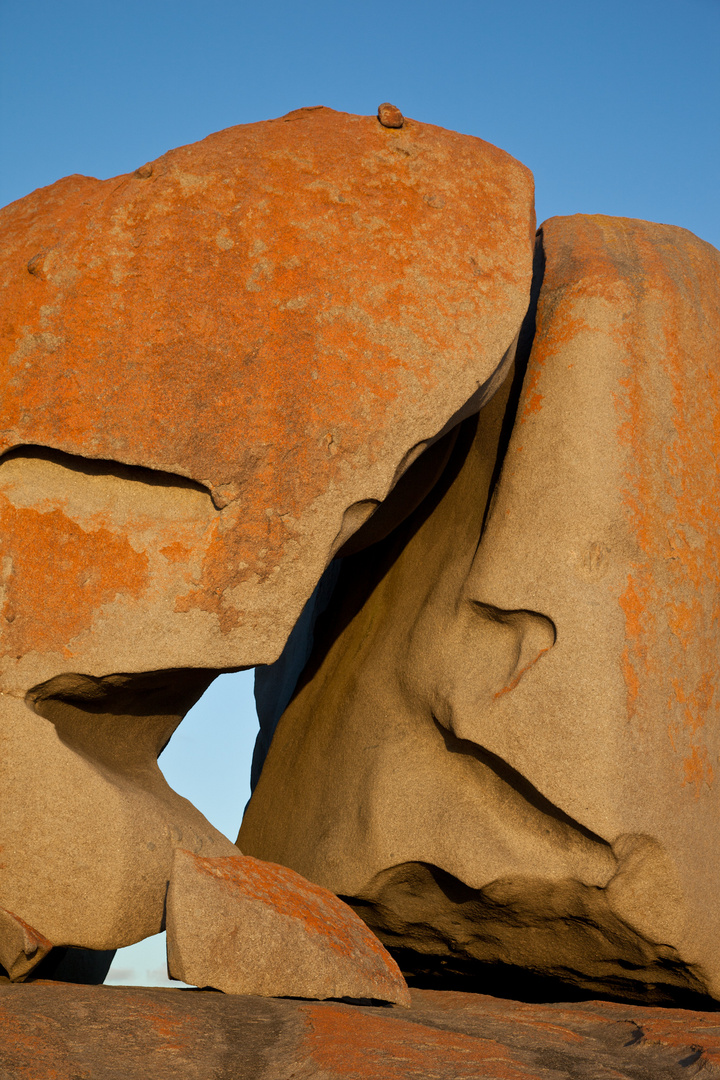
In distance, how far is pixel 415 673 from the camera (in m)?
3.47

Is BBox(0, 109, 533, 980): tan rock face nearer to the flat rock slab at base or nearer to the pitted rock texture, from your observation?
the pitted rock texture

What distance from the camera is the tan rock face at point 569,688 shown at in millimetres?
3029

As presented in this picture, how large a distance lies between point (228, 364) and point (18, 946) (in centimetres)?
158

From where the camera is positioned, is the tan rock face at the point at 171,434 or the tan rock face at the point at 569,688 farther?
the tan rock face at the point at 569,688

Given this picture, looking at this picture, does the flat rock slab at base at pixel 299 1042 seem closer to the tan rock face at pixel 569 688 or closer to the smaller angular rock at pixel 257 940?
the smaller angular rock at pixel 257 940

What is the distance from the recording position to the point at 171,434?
271cm

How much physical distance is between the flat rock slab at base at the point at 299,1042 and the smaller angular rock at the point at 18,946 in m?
A: 0.27

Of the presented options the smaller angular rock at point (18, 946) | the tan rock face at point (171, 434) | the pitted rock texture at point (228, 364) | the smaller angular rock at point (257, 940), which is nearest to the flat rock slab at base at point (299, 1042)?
the smaller angular rock at point (257, 940)

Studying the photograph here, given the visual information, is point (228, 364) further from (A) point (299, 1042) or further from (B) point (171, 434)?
(A) point (299, 1042)

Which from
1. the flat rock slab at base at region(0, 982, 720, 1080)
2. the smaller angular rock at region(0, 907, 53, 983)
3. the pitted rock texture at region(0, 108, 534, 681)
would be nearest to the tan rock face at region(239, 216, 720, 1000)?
the pitted rock texture at region(0, 108, 534, 681)

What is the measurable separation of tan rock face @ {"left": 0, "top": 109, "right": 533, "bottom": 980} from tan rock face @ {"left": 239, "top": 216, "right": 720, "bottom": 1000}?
50 cm

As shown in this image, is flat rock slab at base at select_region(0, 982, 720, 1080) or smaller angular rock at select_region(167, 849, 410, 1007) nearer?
flat rock slab at base at select_region(0, 982, 720, 1080)

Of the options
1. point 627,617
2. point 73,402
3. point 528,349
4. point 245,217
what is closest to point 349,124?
point 245,217

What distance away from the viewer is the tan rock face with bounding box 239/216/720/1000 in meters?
3.03
